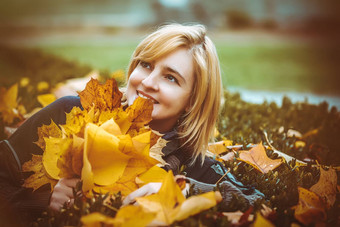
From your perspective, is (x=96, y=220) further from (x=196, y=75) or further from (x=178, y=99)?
(x=196, y=75)

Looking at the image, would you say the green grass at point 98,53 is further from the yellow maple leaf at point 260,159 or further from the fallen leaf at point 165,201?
the fallen leaf at point 165,201

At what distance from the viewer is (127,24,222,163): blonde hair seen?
7.01 ft

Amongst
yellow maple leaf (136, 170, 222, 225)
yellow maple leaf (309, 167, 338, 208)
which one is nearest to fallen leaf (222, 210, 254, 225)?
yellow maple leaf (136, 170, 222, 225)

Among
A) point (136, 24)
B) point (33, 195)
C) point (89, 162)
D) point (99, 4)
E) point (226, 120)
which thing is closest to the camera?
point (89, 162)

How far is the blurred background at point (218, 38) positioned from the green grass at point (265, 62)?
25 mm

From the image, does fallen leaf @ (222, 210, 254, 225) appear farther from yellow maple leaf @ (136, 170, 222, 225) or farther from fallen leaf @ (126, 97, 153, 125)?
fallen leaf @ (126, 97, 153, 125)

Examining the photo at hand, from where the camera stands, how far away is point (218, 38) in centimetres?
1577

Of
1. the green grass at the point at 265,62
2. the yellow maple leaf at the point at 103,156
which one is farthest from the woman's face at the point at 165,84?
the green grass at the point at 265,62

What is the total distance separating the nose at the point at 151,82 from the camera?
1949mm

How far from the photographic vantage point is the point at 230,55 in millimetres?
11797

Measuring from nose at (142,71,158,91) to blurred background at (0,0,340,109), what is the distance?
2.40m

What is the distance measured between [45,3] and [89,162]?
25597 millimetres

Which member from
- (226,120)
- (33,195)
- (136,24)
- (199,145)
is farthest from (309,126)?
(136,24)

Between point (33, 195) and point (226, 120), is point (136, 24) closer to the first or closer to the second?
point (226, 120)
